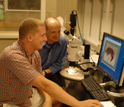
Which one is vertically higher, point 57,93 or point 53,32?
point 53,32

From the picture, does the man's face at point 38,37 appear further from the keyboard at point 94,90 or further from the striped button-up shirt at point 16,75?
the keyboard at point 94,90

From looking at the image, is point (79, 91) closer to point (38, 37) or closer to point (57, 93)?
point (57, 93)

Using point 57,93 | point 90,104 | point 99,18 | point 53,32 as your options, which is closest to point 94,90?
point 90,104

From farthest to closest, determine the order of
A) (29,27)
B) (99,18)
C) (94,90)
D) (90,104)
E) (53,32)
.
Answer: (99,18) → (53,32) → (94,90) → (29,27) → (90,104)

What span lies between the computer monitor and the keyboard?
14cm

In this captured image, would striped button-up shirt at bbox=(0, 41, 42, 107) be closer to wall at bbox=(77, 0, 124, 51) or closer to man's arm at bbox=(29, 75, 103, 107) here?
man's arm at bbox=(29, 75, 103, 107)

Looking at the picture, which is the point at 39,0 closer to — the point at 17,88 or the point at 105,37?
the point at 105,37

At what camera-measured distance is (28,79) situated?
1.22 meters

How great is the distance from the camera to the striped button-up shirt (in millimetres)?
1237

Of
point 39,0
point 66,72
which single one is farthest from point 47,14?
point 66,72

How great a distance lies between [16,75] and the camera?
1.27 metres

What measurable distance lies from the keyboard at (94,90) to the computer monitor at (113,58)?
0.46 feet

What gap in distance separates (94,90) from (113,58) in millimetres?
329

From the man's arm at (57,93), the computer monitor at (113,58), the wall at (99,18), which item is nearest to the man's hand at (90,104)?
the man's arm at (57,93)
